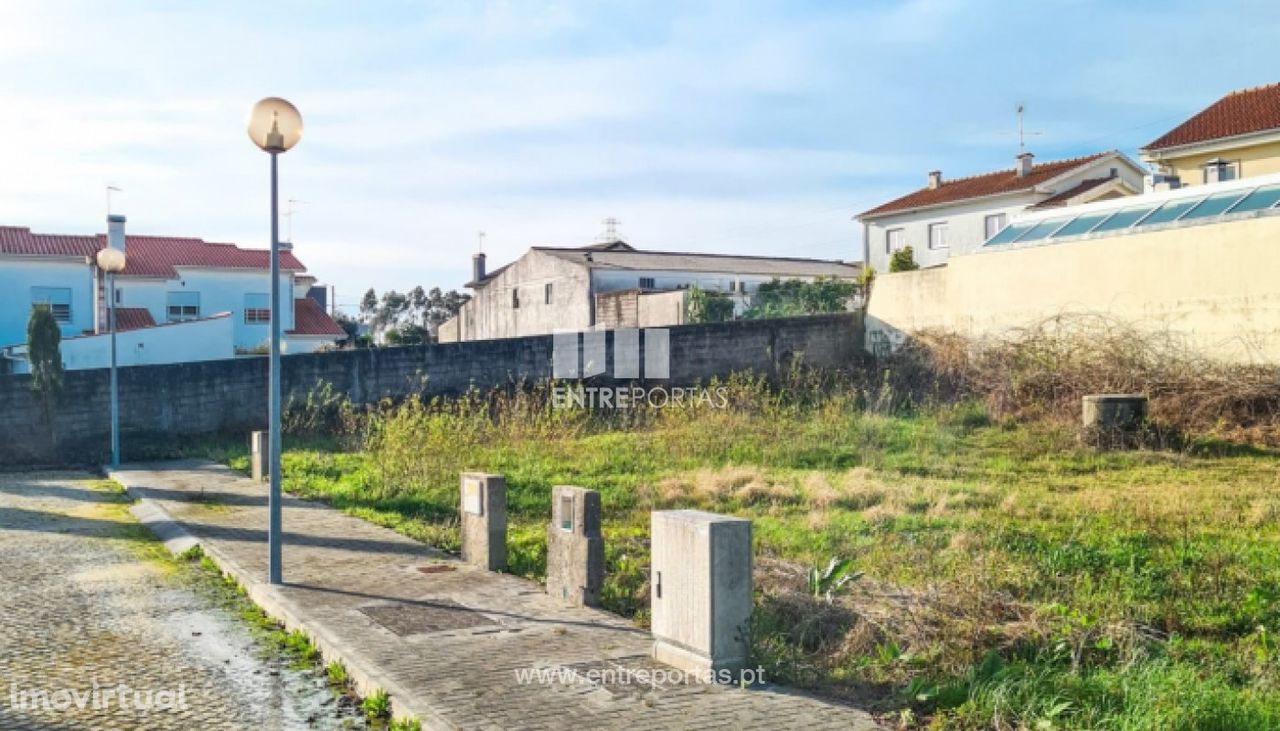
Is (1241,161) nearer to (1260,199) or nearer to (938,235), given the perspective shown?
(1260,199)

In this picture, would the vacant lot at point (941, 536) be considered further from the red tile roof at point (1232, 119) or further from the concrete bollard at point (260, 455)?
the red tile roof at point (1232, 119)

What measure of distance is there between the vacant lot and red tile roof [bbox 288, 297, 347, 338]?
1010 inches

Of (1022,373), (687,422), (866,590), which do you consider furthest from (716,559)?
(1022,373)

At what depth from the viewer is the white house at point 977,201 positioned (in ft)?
120

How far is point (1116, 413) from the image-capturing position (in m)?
15.2

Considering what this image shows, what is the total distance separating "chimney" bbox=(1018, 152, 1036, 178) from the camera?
126 feet

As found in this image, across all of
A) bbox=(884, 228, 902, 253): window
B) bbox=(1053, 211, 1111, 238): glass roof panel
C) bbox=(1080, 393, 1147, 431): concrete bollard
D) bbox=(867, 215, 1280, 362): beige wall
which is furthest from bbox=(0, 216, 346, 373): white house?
bbox=(1080, 393, 1147, 431): concrete bollard

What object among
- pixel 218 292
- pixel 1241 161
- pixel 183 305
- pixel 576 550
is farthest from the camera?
pixel 218 292

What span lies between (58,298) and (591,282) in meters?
19.2

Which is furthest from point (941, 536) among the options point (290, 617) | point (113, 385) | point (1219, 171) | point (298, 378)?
point (1219, 171)

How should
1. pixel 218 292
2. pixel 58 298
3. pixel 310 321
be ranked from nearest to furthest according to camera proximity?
pixel 58 298
pixel 218 292
pixel 310 321

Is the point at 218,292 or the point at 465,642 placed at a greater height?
the point at 218,292

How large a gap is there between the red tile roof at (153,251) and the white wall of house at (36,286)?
458 millimetres

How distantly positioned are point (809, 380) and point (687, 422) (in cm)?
594
